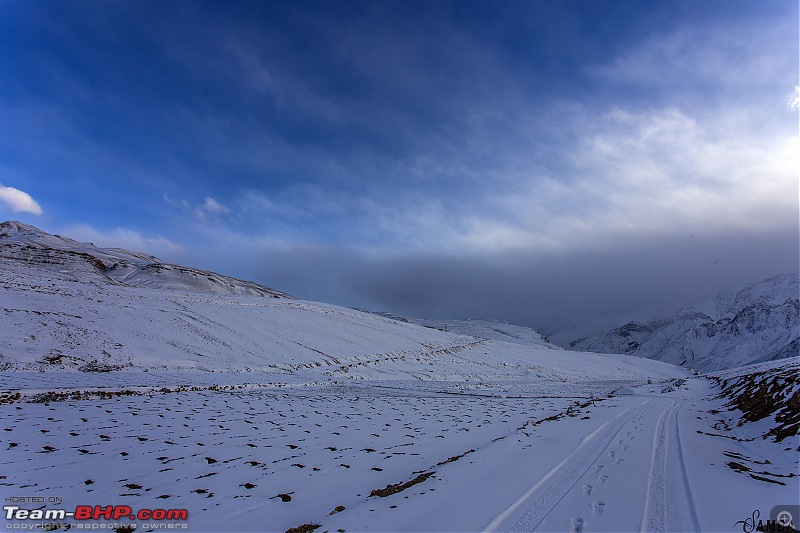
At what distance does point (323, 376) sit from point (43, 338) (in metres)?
21.5

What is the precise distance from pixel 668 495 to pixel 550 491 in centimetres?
225

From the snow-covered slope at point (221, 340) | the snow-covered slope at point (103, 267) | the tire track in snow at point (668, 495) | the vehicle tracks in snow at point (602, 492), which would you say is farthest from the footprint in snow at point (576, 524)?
the snow-covered slope at point (103, 267)

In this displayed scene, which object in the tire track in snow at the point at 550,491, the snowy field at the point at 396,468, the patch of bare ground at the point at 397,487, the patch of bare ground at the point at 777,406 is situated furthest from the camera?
the patch of bare ground at the point at 777,406

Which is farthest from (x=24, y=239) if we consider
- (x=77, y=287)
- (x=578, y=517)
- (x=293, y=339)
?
(x=578, y=517)

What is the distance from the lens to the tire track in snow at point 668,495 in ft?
20.1

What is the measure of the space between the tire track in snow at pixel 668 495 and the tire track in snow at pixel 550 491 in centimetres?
125

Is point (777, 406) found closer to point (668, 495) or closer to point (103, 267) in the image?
point (668, 495)

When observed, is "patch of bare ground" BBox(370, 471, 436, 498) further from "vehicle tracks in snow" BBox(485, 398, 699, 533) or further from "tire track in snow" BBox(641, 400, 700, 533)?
"tire track in snow" BBox(641, 400, 700, 533)

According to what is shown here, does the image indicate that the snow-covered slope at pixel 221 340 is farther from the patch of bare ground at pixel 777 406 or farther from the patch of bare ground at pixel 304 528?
the patch of bare ground at pixel 304 528

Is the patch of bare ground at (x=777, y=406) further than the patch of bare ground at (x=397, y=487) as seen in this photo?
Yes

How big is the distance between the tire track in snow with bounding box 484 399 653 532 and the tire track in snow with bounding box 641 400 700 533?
4.12 ft

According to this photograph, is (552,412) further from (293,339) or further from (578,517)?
(293,339)

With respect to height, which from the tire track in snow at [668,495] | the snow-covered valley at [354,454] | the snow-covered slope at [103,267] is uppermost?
the snow-covered slope at [103,267]

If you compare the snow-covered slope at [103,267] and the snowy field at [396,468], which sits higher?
the snow-covered slope at [103,267]
